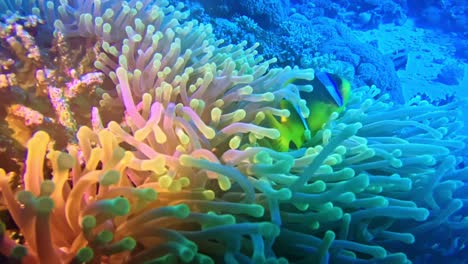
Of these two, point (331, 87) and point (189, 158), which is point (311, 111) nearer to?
point (331, 87)

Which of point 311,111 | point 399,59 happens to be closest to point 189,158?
point 311,111

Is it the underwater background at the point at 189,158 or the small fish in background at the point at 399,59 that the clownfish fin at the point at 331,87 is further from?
the small fish in background at the point at 399,59

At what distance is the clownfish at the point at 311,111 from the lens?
2.19 metres

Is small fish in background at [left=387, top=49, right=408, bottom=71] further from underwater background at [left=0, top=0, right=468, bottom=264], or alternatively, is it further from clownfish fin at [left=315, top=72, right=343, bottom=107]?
clownfish fin at [left=315, top=72, right=343, bottom=107]

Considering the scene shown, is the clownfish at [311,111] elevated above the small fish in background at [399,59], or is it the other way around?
the small fish in background at [399,59]

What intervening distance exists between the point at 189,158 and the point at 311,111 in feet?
3.41

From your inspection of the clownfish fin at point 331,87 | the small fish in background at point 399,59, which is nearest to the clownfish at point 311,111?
the clownfish fin at point 331,87

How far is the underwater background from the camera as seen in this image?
57.1 inches

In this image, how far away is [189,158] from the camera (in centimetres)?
159

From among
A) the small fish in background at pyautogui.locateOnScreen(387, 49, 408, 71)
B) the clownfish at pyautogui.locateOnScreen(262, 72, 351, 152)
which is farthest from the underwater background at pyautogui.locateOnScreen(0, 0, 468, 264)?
the small fish in background at pyautogui.locateOnScreen(387, 49, 408, 71)

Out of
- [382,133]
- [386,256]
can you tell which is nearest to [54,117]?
[386,256]

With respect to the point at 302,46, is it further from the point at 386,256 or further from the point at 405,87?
the point at 386,256

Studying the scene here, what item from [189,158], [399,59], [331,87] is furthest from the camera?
[399,59]

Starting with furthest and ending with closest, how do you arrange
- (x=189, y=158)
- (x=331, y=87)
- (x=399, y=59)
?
(x=399, y=59) < (x=331, y=87) < (x=189, y=158)
